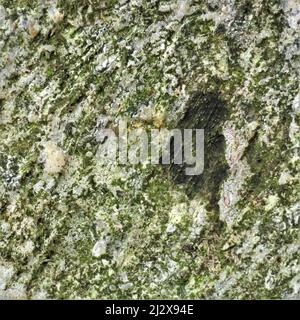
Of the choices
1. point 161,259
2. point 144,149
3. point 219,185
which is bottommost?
point 161,259

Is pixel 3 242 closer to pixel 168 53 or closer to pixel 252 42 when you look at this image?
pixel 168 53

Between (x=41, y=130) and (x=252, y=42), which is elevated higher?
(x=252, y=42)

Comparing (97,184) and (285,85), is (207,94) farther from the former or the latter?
(97,184)

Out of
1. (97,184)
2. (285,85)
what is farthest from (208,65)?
(97,184)

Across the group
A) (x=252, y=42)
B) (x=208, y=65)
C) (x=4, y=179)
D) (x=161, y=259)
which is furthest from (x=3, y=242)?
(x=252, y=42)

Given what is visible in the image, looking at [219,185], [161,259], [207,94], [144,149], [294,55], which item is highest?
[294,55]

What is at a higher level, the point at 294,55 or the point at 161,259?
the point at 294,55
